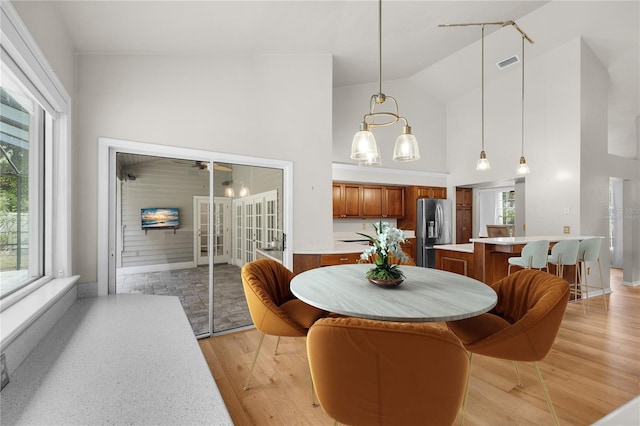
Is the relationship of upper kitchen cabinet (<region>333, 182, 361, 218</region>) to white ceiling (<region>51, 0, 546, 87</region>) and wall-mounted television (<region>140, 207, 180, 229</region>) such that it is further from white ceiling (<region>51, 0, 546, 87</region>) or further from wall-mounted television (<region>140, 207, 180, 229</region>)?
Result: wall-mounted television (<region>140, 207, 180, 229</region>)

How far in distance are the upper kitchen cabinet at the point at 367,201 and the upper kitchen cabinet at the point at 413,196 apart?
118mm

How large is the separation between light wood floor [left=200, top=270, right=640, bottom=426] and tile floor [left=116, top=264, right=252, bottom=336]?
19 cm

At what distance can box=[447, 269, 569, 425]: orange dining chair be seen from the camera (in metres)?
1.54

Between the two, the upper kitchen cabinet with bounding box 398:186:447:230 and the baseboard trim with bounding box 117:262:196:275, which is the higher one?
the upper kitchen cabinet with bounding box 398:186:447:230

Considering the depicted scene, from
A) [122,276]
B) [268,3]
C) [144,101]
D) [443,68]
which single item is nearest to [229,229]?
[122,276]

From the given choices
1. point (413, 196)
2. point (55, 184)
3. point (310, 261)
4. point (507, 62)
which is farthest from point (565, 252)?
point (55, 184)

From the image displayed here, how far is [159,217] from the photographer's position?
2.88 meters

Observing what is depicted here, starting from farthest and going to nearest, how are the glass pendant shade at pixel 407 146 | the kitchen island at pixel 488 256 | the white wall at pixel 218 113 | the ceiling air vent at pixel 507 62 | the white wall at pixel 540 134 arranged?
1. the ceiling air vent at pixel 507 62
2. the white wall at pixel 540 134
3. the kitchen island at pixel 488 256
4. the white wall at pixel 218 113
5. the glass pendant shade at pixel 407 146

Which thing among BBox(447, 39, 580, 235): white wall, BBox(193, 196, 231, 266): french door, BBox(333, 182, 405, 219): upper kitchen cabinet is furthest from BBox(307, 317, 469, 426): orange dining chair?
BBox(447, 39, 580, 235): white wall

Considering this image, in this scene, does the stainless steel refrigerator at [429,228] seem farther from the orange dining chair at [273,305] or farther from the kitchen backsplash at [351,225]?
the orange dining chair at [273,305]

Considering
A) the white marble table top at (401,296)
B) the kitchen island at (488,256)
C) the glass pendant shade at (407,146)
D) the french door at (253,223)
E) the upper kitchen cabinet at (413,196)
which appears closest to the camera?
the white marble table top at (401,296)

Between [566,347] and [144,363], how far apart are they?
3454 millimetres

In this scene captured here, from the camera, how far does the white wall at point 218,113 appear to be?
2.46 m

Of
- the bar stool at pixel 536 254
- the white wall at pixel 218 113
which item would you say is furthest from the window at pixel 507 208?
the white wall at pixel 218 113
